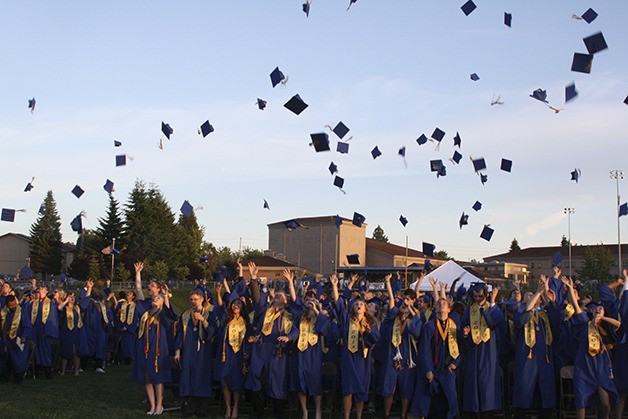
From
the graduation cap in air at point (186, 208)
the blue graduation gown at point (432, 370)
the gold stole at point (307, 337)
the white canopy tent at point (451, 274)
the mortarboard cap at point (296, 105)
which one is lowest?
the blue graduation gown at point (432, 370)

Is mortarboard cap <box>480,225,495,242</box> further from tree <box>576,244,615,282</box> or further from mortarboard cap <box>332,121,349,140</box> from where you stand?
tree <box>576,244,615,282</box>

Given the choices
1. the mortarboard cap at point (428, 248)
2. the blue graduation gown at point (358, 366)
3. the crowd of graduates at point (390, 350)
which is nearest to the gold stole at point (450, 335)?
the crowd of graduates at point (390, 350)

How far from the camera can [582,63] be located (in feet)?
49.7

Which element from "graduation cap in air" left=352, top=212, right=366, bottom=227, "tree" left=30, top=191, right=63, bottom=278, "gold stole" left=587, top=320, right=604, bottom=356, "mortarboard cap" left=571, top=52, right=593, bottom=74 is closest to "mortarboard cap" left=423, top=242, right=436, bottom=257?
"graduation cap in air" left=352, top=212, right=366, bottom=227

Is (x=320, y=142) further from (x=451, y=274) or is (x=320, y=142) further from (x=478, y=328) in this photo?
(x=451, y=274)

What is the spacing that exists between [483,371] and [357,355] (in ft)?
5.40

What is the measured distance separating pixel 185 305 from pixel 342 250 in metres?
49.5

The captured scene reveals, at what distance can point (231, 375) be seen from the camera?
10930 millimetres

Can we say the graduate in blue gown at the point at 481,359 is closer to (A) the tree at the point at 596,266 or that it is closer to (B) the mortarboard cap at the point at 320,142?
(B) the mortarboard cap at the point at 320,142

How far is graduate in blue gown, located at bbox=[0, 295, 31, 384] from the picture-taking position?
14148mm

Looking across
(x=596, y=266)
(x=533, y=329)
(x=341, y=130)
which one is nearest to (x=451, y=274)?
(x=341, y=130)

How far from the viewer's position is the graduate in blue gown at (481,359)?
9922 millimetres

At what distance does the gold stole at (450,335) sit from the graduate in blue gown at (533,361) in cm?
82

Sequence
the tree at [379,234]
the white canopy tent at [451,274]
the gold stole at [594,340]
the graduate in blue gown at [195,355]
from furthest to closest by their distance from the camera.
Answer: the tree at [379,234]
the white canopy tent at [451,274]
the graduate in blue gown at [195,355]
the gold stole at [594,340]
